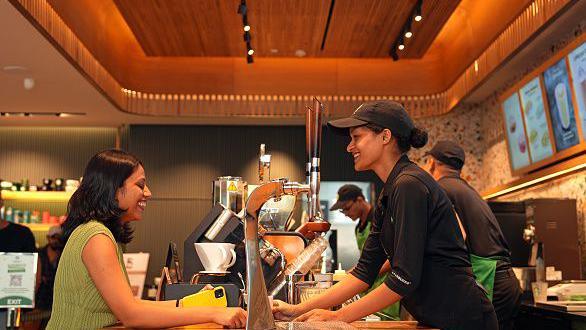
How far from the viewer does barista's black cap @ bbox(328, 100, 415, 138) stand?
2445 millimetres

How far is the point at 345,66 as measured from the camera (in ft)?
26.3

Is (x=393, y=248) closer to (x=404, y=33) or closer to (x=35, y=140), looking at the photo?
(x=404, y=33)

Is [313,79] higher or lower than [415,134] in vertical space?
higher

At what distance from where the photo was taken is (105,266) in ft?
7.14

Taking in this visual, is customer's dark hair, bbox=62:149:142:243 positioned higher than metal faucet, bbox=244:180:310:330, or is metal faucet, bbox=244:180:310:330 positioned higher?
customer's dark hair, bbox=62:149:142:243

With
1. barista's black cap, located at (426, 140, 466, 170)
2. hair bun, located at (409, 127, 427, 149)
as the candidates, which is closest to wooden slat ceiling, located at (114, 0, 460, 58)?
barista's black cap, located at (426, 140, 466, 170)

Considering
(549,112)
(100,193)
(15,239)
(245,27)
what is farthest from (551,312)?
(15,239)

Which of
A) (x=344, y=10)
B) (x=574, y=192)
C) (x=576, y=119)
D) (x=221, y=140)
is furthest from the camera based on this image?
(x=221, y=140)

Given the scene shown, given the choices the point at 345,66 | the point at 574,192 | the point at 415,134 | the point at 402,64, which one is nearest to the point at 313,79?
the point at 345,66

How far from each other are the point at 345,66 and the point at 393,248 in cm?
580

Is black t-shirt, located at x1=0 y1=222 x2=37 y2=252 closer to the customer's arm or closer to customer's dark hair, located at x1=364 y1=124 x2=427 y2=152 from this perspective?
the customer's arm

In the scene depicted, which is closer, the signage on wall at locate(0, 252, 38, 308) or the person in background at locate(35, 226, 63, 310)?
the signage on wall at locate(0, 252, 38, 308)

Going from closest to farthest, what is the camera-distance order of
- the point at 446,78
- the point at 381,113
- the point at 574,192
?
the point at 381,113, the point at 574,192, the point at 446,78

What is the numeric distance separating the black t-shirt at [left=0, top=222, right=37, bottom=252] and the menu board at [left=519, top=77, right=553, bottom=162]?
389 centimetres
